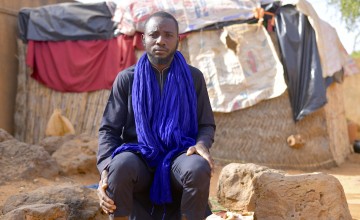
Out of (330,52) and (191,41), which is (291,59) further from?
(191,41)

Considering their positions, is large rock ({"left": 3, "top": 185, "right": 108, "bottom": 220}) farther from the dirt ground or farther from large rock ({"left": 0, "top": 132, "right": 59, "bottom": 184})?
large rock ({"left": 0, "top": 132, "right": 59, "bottom": 184})

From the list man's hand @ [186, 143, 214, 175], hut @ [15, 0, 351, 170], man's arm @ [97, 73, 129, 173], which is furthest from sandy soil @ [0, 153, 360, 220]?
man's hand @ [186, 143, 214, 175]

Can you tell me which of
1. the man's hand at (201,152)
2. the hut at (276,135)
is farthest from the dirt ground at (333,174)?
the man's hand at (201,152)

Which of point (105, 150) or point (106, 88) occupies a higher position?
point (105, 150)

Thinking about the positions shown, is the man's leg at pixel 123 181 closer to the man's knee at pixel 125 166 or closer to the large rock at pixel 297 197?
the man's knee at pixel 125 166

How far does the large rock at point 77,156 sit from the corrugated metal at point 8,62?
2579 millimetres

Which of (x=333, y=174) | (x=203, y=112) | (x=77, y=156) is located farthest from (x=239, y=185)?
(x=333, y=174)

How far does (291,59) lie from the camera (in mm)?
7254

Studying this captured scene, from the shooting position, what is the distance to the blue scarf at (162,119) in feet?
8.71

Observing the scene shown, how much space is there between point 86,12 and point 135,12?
1.16 metres

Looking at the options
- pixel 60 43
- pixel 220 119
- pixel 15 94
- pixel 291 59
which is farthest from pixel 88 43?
pixel 291 59

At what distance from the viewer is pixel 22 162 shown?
17.2 feet

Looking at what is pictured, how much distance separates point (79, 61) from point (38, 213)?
5.52m

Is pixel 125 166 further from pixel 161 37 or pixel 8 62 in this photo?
pixel 8 62
